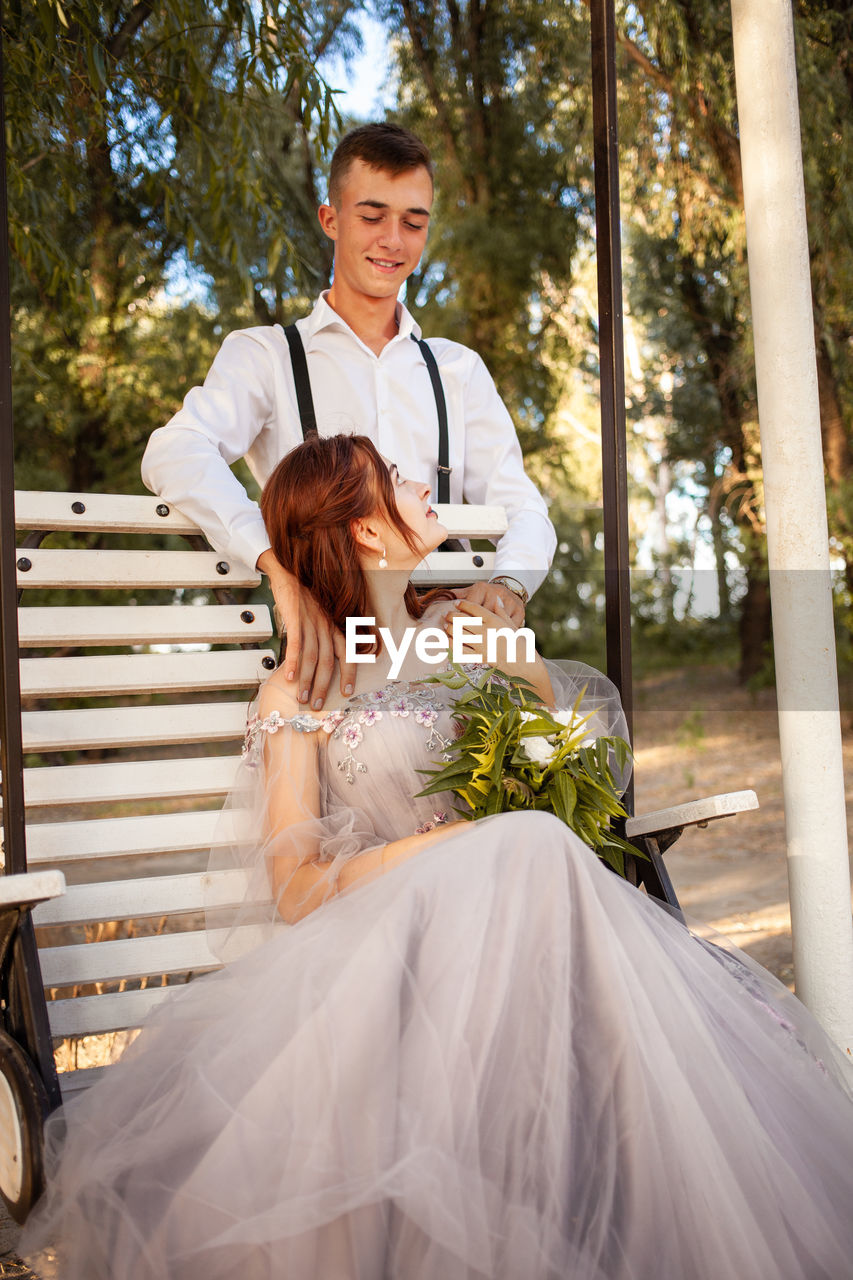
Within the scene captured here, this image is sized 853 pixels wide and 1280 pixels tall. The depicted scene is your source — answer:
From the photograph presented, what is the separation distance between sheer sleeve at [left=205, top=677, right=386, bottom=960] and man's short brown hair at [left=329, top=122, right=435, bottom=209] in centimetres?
138

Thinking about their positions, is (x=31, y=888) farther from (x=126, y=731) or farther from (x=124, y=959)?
(x=126, y=731)

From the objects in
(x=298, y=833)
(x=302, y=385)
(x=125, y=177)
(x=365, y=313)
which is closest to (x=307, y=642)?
(x=298, y=833)

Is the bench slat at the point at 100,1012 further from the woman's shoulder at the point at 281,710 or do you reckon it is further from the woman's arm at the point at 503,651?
the woman's arm at the point at 503,651

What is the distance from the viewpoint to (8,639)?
191cm

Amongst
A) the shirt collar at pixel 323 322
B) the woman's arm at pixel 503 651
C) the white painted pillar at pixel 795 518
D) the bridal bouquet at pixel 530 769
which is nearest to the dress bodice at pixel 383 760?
the bridal bouquet at pixel 530 769

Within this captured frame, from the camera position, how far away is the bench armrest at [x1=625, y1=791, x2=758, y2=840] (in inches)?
78.1

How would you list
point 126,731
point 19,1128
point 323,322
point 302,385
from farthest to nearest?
point 323,322, point 302,385, point 126,731, point 19,1128

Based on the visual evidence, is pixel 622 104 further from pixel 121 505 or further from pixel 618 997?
pixel 618 997

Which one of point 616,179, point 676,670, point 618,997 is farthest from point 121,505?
point 676,670

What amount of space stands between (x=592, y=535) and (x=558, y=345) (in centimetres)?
603

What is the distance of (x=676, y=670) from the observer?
1307 cm

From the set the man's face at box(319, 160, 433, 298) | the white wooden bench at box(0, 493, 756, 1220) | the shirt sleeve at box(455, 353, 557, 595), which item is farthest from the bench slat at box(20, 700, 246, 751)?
the man's face at box(319, 160, 433, 298)

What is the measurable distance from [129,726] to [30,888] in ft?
2.79

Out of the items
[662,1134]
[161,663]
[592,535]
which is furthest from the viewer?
[592,535]
